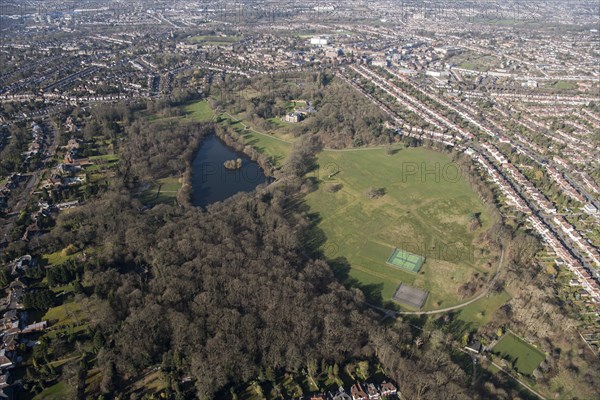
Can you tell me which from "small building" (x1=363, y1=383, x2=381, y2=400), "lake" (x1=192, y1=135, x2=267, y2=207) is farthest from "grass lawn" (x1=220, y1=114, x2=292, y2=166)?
"small building" (x1=363, y1=383, x2=381, y2=400)

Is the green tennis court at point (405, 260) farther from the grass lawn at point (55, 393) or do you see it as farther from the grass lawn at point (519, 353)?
the grass lawn at point (55, 393)

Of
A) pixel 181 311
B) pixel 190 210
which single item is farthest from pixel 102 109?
pixel 181 311

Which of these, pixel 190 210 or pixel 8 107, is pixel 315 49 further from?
pixel 190 210

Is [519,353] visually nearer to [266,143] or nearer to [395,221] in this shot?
[395,221]

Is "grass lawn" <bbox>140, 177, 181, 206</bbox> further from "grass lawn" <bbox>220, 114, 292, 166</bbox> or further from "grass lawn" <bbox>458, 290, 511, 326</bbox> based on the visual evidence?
"grass lawn" <bbox>458, 290, 511, 326</bbox>

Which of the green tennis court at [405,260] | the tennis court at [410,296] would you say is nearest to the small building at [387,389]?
the tennis court at [410,296]
